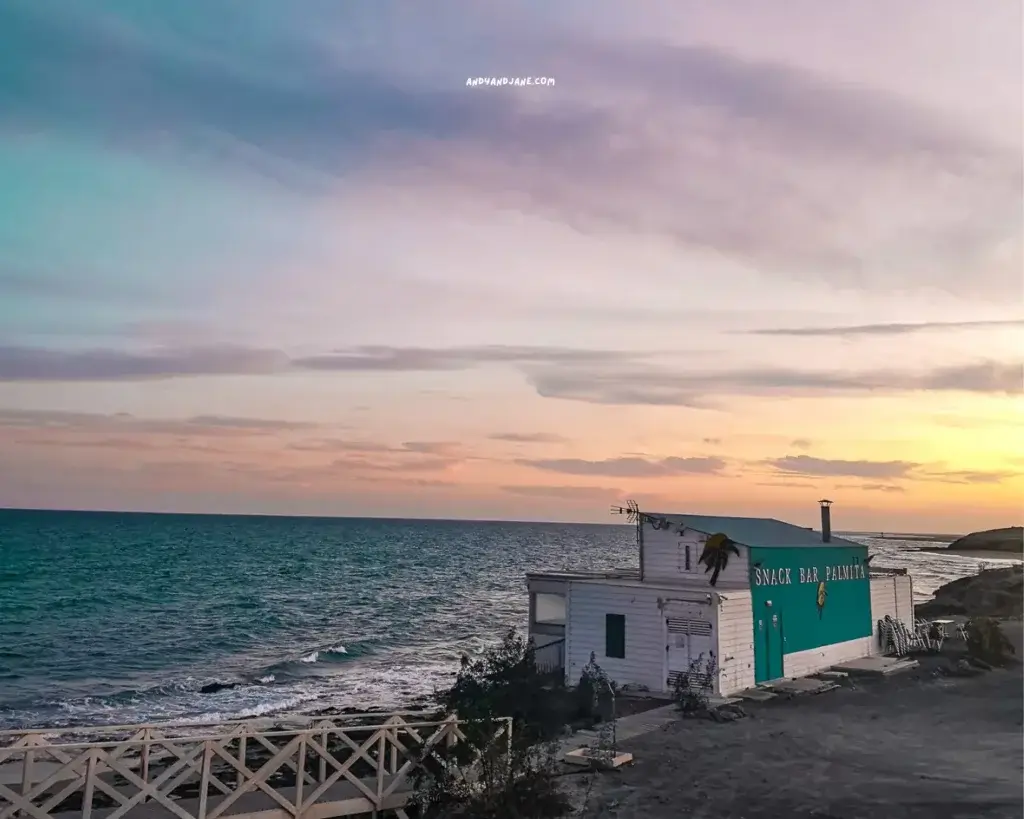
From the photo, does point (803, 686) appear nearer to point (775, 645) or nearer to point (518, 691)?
point (775, 645)

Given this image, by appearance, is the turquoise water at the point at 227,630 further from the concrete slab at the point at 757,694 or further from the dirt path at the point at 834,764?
the dirt path at the point at 834,764

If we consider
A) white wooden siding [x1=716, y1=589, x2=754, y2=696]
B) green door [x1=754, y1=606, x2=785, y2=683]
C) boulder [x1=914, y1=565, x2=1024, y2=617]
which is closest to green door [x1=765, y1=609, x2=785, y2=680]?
green door [x1=754, y1=606, x2=785, y2=683]

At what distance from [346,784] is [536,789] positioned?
9.51ft

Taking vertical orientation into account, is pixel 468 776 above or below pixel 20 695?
above

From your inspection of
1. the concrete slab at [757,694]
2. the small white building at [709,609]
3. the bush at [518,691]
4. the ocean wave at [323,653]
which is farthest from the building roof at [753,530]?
the ocean wave at [323,653]

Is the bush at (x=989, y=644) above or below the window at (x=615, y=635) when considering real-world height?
below

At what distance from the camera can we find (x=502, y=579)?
94188mm

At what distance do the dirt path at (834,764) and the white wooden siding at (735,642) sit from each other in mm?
1369

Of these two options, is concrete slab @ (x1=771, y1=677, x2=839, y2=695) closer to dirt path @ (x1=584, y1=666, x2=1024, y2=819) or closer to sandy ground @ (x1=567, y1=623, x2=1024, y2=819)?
sandy ground @ (x1=567, y1=623, x2=1024, y2=819)

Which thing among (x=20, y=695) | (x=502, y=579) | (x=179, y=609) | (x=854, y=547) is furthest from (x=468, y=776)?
(x=502, y=579)

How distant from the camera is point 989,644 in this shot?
27.8 m

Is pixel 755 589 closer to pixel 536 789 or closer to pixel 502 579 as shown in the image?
pixel 536 789

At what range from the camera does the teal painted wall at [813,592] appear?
938 inches

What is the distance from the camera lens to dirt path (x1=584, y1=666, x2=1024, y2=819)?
1285 cm
